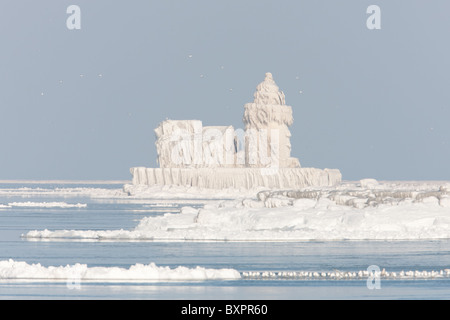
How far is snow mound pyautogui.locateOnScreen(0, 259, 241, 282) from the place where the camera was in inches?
888

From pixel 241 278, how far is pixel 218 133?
50036 millimetres

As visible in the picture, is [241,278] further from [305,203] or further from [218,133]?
[218,133]

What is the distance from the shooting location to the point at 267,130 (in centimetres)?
7144

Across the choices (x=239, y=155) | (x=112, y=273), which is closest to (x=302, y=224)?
(x=112, y=273)

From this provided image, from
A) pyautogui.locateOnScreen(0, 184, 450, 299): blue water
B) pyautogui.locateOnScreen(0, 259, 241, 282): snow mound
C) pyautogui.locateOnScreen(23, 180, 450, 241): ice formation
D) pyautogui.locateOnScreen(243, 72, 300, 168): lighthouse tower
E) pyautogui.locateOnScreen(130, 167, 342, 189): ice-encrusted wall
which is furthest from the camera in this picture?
pyautogui.locateOnScreen(243, 72, 300, 168): lighthouse tower

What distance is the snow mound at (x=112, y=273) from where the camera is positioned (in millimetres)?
22547

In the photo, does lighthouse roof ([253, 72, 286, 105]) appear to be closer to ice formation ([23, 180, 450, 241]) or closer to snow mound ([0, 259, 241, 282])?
ice formation ([23, 180, 450, 241])

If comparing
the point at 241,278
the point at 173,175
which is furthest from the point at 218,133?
the point at 241,278

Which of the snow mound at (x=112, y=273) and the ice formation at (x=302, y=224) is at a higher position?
the ice formation at (x=302, y=224)

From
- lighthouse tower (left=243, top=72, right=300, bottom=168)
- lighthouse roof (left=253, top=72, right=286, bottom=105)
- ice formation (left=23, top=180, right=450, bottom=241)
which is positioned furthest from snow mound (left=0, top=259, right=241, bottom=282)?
lighthouse roof (left=253, top=72, right=286, bottom=105)

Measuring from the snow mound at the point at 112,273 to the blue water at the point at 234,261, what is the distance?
39 centimetres

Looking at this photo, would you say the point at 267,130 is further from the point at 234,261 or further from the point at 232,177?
the point at 234,261

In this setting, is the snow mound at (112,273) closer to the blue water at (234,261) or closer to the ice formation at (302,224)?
the blue water at (234,261)

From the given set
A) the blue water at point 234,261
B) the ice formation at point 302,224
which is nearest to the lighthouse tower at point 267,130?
the blue water at point 234,261
